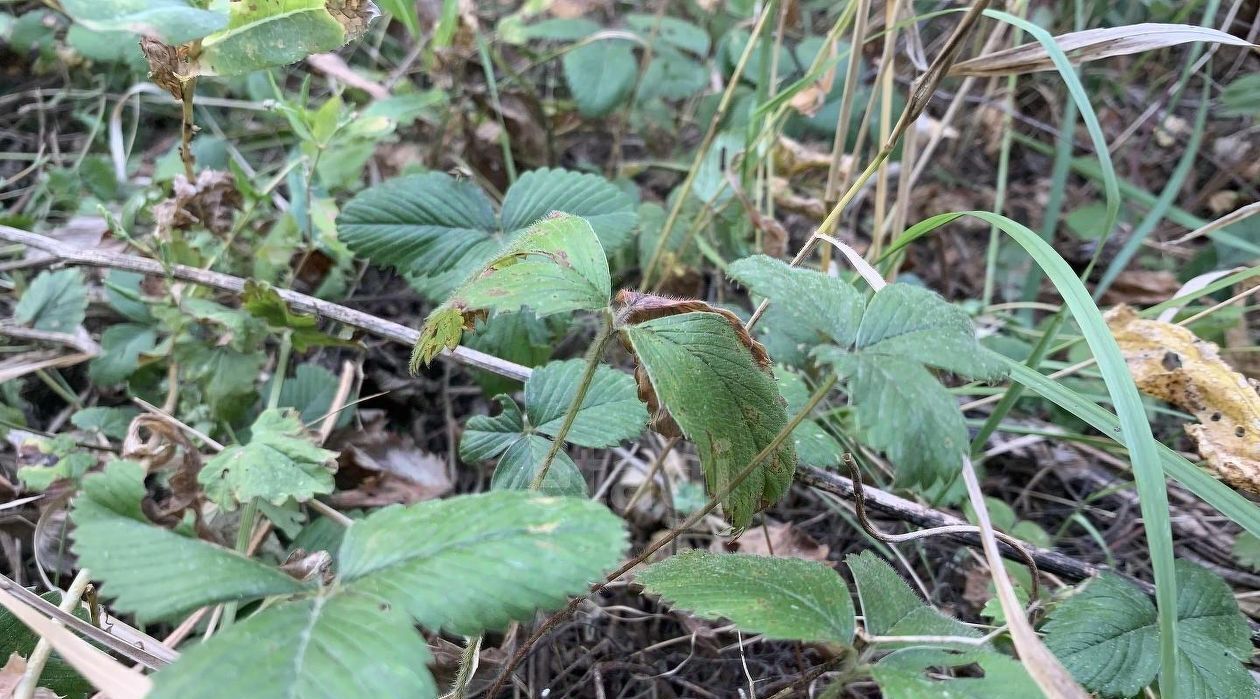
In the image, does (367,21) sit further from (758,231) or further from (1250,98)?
(1250,98)

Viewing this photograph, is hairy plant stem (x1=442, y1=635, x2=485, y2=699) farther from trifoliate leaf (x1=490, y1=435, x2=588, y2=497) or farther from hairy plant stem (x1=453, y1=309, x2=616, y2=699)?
trifoliate leaf (x1=490, y1=435, x2=588, y2=497)

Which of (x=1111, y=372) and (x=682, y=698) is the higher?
(x=1111, y=372)

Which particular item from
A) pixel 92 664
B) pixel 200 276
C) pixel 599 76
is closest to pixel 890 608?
pixel 92 664

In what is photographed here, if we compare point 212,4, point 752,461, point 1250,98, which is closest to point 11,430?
point 212,4

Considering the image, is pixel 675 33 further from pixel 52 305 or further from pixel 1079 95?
pixel 52 305

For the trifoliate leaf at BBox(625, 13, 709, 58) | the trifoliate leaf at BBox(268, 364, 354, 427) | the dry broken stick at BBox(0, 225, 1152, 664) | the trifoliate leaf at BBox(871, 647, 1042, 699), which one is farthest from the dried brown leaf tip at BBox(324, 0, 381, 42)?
the trifoliate leaf at BBox(871, 647, 1042, 699)

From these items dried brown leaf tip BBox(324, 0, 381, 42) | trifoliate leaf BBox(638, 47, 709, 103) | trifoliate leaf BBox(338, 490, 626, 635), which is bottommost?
trifoliate leaf BBox(338, 490, 626, 635)
